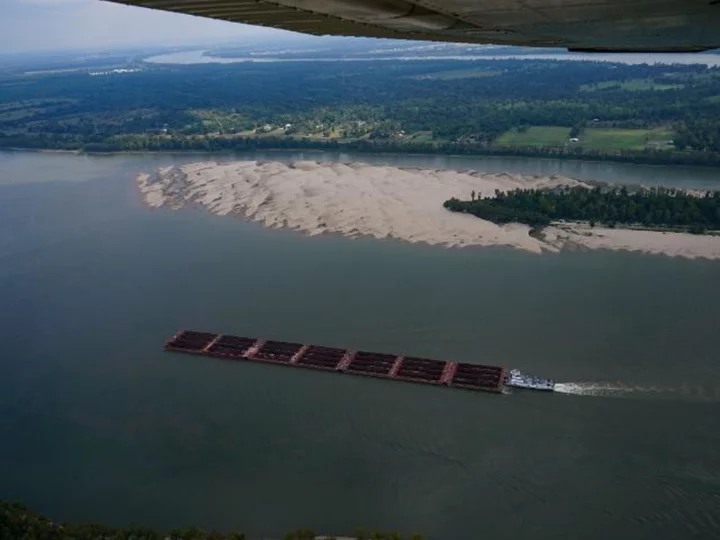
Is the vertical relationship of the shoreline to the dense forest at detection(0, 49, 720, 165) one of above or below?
below

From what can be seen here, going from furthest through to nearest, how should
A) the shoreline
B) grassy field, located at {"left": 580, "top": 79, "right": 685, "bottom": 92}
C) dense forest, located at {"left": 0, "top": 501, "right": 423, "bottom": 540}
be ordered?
grassy field, located at {"left": 580, "top": 79, "right": 685, "bottom": 92} < the shoreline < dense forest, located at {"left": 0, "top": 501, "right": 423, "bottom": 540}

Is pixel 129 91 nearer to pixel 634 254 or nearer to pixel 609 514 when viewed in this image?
pixel 634 254

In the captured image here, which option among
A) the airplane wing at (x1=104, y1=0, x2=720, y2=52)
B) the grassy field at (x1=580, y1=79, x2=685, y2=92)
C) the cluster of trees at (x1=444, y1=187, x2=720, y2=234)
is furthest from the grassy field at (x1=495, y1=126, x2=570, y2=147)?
the airplane wing at (x1=104, y1=0, x2=720, y2=52)

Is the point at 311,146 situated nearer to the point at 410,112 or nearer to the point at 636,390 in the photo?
the point at 410,112

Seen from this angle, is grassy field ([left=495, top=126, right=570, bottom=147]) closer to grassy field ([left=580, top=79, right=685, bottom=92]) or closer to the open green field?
the open green field

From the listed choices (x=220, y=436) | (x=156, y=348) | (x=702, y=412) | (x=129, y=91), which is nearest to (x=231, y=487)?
(x=220, y=436)

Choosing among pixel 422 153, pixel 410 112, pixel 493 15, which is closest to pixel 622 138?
pixel 422 153

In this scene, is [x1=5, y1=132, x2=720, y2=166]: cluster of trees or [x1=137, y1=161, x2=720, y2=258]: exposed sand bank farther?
[x1=5, y1=132, x2=720, y2=166]: cluster of trees

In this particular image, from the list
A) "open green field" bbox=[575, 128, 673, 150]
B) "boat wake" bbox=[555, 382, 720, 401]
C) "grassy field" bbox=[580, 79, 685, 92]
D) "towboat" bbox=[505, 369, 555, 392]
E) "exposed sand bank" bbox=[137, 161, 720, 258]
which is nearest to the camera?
"boat wake" bbox=[555, 382, 720, 401]
